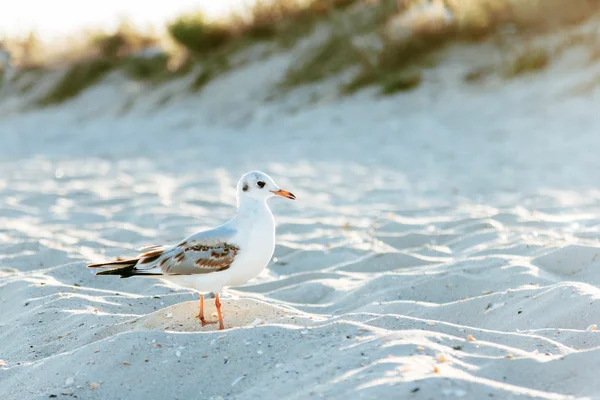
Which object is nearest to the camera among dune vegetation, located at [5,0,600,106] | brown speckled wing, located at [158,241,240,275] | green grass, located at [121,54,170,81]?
brown speckled wing, located at [158,241,240,275]

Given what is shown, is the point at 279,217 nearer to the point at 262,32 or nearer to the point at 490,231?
the point at 490,231

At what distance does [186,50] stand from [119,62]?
1878 mm

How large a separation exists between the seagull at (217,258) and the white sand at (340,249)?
0.23 metres

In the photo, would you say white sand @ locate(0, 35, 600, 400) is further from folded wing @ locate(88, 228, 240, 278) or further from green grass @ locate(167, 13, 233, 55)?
green grass @ locate(167, 13, 233, 55)

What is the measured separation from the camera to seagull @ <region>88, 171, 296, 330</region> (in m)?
3.99

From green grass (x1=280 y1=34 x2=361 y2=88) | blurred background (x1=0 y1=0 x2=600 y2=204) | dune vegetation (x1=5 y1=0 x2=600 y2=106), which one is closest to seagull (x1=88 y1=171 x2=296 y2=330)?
blurred background (x1=0 y1=0 x2=600 y2=204)

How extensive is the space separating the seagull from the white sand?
23 cm

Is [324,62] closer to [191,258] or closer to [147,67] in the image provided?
[147,67]

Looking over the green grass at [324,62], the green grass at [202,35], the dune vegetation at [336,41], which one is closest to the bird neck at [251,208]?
the dune vegetation at [336,41]

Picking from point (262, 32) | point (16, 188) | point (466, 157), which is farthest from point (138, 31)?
point (466, 157)

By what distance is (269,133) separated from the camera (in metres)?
12.0

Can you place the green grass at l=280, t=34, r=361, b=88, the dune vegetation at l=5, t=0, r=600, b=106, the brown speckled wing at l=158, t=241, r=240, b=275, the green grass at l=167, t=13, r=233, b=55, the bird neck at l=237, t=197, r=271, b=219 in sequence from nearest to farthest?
the brown speckled wing at l=158, t=241, r=240, b=275
the bird neck at l=237, t=197, r=271, b=219
the dune vegetation at l=5, t=0, r=600, b=106
the green grass at l=280, t=34, r=361, b=88
the green grass at l=167, t=13, r=233, b=55

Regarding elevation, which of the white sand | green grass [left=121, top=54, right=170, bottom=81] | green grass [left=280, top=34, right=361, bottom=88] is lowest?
the white sand

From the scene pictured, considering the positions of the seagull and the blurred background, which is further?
the blurred background
